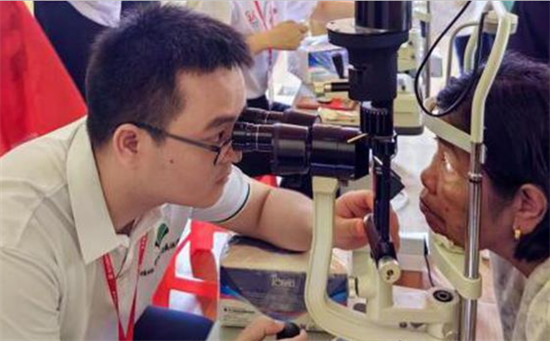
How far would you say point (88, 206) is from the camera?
1157mm

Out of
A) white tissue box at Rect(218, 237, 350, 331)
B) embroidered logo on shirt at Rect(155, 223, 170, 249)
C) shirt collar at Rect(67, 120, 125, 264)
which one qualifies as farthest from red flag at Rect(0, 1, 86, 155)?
white tissue box at Rect(218, 237, 350, 331)

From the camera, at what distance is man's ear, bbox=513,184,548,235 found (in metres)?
1.04

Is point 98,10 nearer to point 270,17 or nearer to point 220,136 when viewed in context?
point 270,17

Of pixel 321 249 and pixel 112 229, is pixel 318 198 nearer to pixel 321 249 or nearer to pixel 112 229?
pixel 321 249

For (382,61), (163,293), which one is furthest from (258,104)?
(382,61)

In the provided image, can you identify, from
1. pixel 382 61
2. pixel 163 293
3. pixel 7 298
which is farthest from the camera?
pixel 163 293

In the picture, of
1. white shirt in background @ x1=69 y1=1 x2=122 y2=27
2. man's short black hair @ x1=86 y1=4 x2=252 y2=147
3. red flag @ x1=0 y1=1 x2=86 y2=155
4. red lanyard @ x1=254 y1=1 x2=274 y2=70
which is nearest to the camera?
man's short black hair @ x1=86 y1=4 x2=252 y2=147

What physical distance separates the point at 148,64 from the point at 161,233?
408 millimetres

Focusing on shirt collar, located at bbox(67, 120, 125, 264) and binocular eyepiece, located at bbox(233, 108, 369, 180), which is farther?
shirt collar, located at bbox(67, 120, 125, 264)

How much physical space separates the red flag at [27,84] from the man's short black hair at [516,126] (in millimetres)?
1127

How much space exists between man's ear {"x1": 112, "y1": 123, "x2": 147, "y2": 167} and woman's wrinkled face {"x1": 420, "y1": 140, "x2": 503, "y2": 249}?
452 millimetres

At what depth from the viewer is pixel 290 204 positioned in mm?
1497

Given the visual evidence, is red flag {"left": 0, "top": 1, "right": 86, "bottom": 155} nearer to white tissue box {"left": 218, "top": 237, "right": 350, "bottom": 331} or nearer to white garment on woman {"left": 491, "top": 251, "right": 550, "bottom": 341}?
white tissue box {"left": 218, "top": 237, "right": 350, "bottom": 331}

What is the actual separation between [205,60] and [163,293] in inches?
56.1
